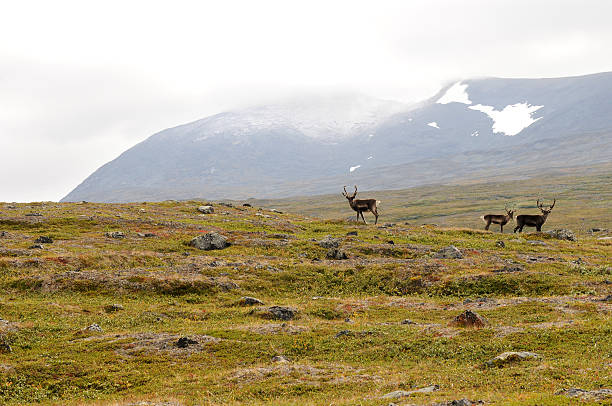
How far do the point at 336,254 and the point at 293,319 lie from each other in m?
15.3

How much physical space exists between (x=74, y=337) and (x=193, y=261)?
16.4 m

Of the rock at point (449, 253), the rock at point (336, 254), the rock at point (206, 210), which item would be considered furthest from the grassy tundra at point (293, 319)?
the rock at point (206, 210)

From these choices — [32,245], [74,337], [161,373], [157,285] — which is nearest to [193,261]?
[157,285]

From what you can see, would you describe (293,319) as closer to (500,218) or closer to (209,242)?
(209,242)

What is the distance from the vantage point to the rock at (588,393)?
12.9 metres

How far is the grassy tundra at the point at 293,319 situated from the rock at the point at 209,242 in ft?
4.24

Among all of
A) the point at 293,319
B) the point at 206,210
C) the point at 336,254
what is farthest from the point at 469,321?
the point at 206,210

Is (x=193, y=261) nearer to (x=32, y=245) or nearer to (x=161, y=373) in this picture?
(x=32, y=245)

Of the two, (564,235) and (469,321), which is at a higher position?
(469,321)

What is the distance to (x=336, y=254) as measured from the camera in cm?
4234

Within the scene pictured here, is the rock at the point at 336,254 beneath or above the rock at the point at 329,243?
beneath

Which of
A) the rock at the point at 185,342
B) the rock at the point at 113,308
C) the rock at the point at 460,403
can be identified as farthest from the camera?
the rock at the point at 113,308

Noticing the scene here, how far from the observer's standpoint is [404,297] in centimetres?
3294

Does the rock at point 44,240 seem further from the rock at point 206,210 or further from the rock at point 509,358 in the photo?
the rock at point 509,358
